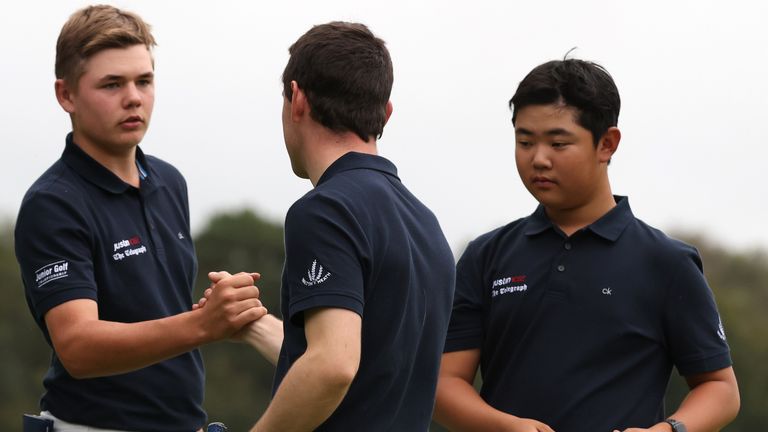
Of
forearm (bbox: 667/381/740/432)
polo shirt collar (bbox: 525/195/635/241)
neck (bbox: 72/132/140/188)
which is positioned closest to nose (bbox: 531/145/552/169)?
polo shirt collar (bbox: 525/195/635/241)

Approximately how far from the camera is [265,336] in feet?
17.1

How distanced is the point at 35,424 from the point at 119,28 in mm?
1547

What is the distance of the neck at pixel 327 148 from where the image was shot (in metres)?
4.61

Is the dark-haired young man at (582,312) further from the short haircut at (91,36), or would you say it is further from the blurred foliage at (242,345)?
the blurred foliage at (242,345)

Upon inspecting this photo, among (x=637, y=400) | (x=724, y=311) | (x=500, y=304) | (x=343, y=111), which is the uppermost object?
(x=343, y=111)

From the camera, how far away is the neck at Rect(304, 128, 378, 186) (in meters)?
4.61

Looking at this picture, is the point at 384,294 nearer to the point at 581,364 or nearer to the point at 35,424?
the point at 581,364

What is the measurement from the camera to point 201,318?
5.11m

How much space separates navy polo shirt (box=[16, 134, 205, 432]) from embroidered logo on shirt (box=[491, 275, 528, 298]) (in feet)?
4.02

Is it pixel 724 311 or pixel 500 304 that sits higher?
pixel 500 304

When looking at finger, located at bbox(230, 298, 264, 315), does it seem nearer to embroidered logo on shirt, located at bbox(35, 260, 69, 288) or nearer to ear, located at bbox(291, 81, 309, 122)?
embroidered logo on shirt, located at bbox(35, 260, 69, 288)

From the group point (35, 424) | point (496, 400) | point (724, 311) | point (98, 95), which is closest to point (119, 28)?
point (98, 95)

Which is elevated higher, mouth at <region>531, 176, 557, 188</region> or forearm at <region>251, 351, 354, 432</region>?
mouth at <region>531, 176, 557, 188</region>

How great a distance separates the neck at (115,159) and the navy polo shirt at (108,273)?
0.04m
